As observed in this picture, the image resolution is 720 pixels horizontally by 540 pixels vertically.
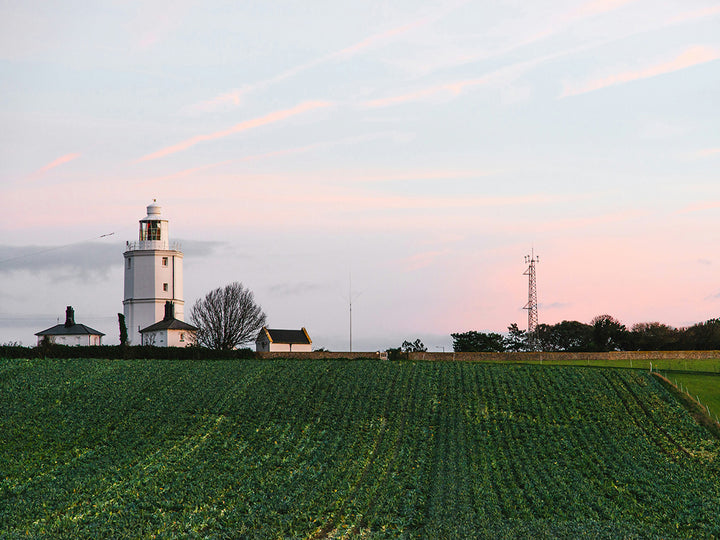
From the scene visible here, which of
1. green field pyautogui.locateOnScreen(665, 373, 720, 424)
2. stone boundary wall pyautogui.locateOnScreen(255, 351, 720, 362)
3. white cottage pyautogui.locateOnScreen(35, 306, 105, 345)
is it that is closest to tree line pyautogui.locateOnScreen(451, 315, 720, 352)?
stone boundary wall pyautogui.locateOnScreen(255, 351, 720, 362)

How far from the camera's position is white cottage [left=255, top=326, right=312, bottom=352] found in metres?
89.6

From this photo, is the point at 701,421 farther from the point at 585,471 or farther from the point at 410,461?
the point at 410,461

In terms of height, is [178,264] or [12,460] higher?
[178,264]

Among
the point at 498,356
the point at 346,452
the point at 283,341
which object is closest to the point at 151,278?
the point at 283,341

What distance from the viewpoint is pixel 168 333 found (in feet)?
261

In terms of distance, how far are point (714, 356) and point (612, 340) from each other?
87.3ft

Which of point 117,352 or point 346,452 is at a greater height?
point 117,352

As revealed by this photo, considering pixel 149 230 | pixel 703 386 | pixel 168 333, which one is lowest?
pixel 703 386

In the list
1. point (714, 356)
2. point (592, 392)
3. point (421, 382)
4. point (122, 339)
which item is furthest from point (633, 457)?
point (122, 339)

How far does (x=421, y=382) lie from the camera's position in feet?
171

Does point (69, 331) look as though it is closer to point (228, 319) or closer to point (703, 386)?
point (228, 319)

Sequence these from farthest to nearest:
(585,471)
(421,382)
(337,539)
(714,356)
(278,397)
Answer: (714,356)
(421,382)
(278,397)
(585,471)
(337,539)

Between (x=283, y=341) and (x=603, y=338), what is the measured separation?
136 ft

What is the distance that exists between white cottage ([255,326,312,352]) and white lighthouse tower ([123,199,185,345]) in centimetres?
1050
